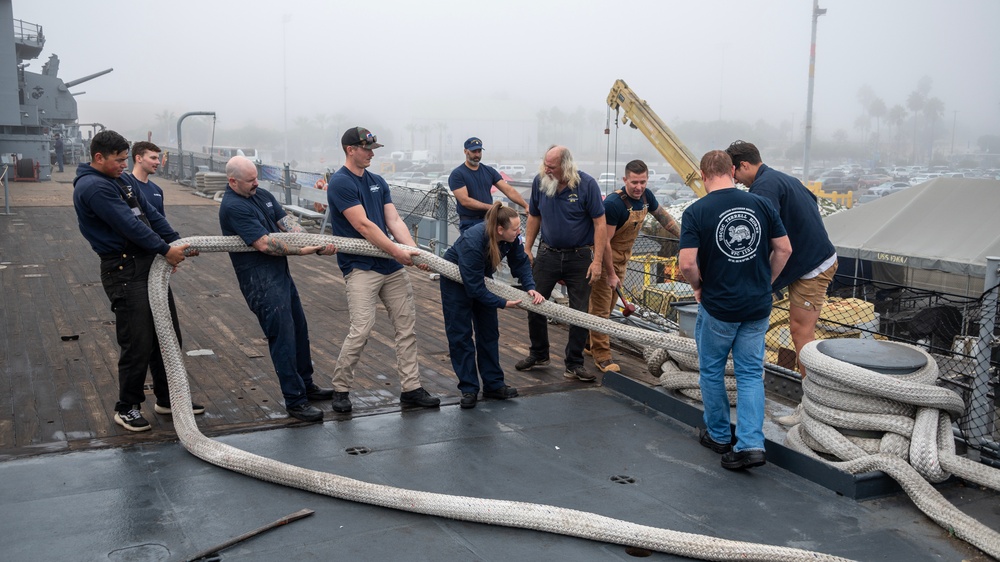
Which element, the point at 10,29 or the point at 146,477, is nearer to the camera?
the point at 146,477

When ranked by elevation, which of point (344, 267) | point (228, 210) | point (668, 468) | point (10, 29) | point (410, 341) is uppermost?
point (10, 29)

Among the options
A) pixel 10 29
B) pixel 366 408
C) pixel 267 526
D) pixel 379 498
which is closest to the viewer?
pixel 267 526

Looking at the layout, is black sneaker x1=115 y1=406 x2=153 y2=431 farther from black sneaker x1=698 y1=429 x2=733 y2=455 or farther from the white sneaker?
the white sneaker

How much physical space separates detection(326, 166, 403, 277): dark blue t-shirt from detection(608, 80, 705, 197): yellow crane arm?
45.5 ft

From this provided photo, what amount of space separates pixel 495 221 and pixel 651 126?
14.5 m

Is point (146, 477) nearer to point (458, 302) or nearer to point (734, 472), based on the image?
point (458, 302)

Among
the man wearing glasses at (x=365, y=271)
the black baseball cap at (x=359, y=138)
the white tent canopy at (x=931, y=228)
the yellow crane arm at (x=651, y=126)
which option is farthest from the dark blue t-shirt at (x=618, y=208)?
the yellow crane arm at (x=651, y=126)

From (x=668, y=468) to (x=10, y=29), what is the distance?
107 feet

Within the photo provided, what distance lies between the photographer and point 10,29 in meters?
29.4

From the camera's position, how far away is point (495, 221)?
4.99m

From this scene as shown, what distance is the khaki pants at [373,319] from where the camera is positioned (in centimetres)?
512

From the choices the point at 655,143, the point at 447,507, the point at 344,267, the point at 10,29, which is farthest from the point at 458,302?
the point at 10,29

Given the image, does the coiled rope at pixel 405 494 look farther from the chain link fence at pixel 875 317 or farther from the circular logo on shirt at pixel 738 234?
the chain link fence at pixel 875 317

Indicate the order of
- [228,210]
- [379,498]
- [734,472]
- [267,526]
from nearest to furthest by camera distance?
[267,526] → [379,498] → [734,472] → [228,210]
